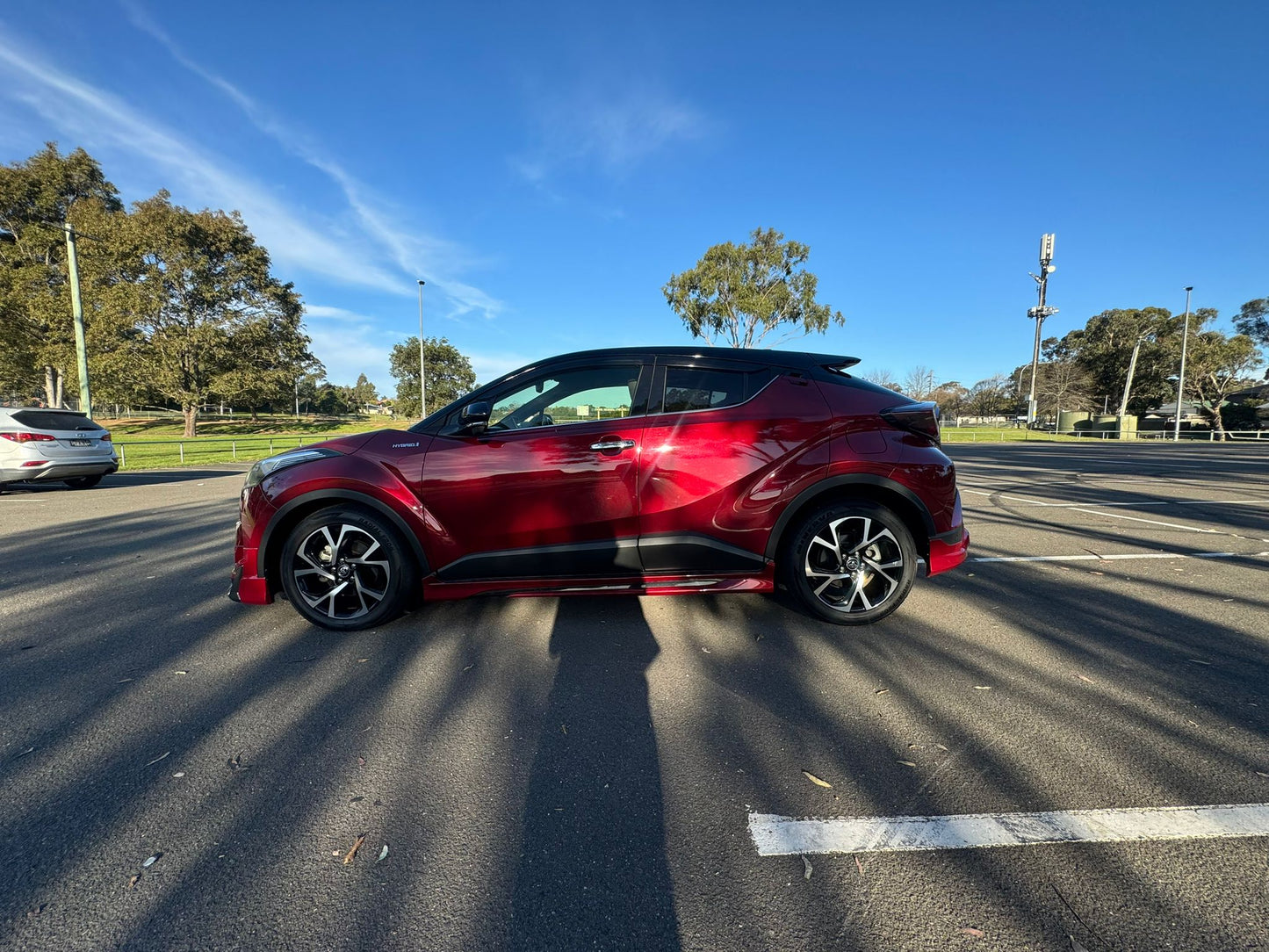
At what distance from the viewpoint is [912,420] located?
11.7 ft

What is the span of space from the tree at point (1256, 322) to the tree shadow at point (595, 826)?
68.2m

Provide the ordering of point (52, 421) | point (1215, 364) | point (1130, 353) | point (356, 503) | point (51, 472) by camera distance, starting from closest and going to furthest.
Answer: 1. point (356, 503)
2. point (51, 472)
3. point (52, 421)
4. point (1215, 364)
5. point (1130, 353)

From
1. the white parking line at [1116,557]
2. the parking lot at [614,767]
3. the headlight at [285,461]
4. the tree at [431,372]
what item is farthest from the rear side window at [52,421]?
the tree at [431,372]

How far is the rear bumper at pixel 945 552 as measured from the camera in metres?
3.57

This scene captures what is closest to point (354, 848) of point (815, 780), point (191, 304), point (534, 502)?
point (815, 780)

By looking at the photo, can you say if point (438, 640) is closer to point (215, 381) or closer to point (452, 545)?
point (452, 545)

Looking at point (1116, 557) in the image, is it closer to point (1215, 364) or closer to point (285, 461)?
point (285, 461)

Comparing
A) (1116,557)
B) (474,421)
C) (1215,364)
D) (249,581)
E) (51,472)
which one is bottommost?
(1116,557)

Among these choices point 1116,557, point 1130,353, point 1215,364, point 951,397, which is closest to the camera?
point 1116,557

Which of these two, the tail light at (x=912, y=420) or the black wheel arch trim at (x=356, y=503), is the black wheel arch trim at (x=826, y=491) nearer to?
the tail light at (x=912, y=420)

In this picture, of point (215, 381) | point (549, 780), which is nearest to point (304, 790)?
point (549, 780)

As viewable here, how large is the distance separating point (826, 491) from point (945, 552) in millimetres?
937

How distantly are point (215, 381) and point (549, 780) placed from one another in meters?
33.2

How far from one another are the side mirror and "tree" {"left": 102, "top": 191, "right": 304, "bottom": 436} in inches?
1223
